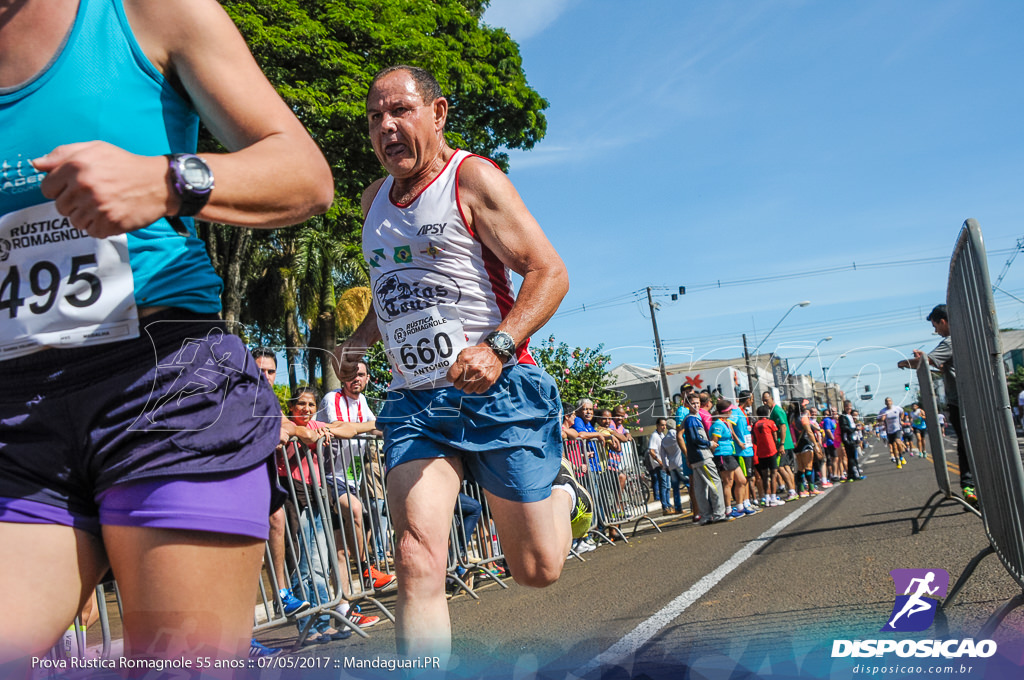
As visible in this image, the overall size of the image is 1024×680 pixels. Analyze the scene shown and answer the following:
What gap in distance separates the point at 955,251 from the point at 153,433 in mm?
3282

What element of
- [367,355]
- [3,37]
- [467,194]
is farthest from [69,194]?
[367,355]

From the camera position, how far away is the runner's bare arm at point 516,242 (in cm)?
283

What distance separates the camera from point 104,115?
4.83 feet

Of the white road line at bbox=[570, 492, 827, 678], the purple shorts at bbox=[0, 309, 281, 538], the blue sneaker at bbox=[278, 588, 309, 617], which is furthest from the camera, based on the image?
the blue sneaker at bbox=[278, 588, 309, 617]

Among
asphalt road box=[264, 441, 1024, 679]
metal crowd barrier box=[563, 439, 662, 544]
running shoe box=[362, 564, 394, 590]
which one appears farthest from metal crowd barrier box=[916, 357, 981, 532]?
running shoe box=[362, 564, 394, 590]

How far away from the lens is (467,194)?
296 cm

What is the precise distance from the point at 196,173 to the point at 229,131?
22 centimetres

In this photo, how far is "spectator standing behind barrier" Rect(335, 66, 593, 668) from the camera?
2.82 meters

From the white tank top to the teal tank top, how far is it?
53.3 inches

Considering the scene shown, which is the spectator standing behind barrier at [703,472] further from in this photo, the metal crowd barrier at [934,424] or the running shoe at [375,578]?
the running shoe at [375,578]

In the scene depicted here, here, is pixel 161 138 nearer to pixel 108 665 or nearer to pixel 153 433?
pixel 153 433

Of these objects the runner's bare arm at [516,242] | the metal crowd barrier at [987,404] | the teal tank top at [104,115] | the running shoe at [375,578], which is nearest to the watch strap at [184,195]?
the teal tank top at [104,115]

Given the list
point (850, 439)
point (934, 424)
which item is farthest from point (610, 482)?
point (850, 439)

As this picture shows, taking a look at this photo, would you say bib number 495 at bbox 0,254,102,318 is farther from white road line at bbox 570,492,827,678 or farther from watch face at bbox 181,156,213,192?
white road line at bbox 570,492,827,678
